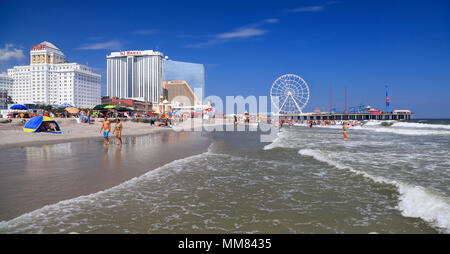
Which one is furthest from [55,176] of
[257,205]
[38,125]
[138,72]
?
[138,72]

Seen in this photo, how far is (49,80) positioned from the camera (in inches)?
5797

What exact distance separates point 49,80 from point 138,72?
60702 millimetres

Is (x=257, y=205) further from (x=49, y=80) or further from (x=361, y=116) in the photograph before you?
(x=49, y=80)

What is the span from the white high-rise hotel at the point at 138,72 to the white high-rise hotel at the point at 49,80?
42119 millimetres

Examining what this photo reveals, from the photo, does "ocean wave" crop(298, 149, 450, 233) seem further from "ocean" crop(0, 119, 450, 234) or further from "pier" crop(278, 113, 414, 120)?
A: "pier" crop(278, 113, 414, 120)

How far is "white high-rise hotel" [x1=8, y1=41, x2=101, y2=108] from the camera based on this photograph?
477 ft

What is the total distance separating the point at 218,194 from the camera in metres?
5.67

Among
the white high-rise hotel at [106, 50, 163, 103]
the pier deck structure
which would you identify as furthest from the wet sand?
the white high-rise hotel at [106, 50, 163, 103]

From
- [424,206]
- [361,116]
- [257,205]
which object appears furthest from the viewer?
[361,116]

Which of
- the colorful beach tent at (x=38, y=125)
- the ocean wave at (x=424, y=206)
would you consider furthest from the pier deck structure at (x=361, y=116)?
the ocean wave at (x=424, y=206)

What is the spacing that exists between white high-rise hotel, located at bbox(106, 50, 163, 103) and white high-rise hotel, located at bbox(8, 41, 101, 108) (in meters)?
42.1

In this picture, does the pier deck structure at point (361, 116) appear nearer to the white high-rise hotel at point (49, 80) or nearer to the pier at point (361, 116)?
the pier at point (361, 116)
